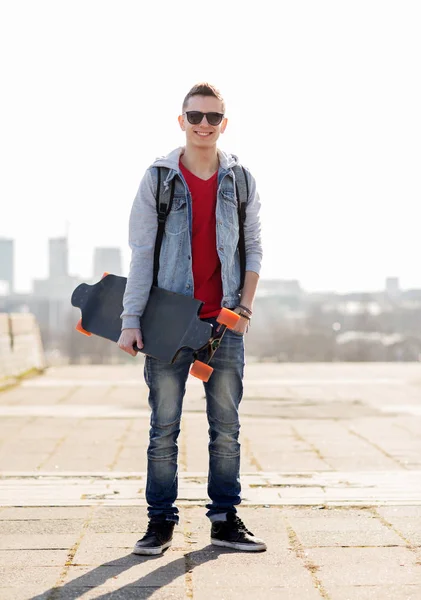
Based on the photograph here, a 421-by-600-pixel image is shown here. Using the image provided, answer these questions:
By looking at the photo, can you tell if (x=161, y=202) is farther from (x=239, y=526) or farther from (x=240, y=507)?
(x=240, y=507)

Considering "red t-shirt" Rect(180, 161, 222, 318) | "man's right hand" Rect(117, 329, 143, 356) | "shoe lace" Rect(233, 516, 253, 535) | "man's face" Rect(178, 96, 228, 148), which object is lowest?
"shoe lace" Rect(233, 516, 253, 535)

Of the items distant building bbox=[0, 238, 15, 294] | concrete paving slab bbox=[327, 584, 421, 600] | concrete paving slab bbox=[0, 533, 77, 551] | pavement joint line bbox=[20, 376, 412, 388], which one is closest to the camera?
concrete paving slab bbox=[327, 584, 421, 600]

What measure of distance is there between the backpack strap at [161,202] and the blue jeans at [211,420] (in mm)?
361

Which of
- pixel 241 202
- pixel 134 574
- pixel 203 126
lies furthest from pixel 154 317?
pixel 134 574

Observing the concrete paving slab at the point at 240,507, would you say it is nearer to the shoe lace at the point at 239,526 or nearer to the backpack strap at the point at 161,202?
the shoe lace at the point at 239,526

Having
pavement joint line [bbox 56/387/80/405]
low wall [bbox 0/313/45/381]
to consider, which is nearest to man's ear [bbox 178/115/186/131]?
pavement joint line [bbox 56/387/80/405]

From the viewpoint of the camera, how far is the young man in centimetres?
404

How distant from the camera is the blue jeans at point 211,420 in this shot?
4062mm

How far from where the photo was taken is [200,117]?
4.04m

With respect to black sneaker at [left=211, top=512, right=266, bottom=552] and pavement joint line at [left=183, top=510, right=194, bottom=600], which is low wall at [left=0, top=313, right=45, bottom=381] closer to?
pavement joint line at [left=183, top=510, right=194, bottom=600]

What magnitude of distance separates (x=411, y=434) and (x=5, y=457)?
3.08 meters

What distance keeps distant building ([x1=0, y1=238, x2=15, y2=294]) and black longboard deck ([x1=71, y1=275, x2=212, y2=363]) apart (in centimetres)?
9572

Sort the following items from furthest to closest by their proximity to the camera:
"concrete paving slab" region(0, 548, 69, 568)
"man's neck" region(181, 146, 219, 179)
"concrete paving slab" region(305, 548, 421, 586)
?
1. "man's neck" region(181, 146, 219, 179)
2. "concrete paving slab" region(0, 548, 69, 568)
3. "concrete paving slab" region(305, 548, 421, 586)

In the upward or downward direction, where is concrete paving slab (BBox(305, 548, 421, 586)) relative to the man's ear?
downward
